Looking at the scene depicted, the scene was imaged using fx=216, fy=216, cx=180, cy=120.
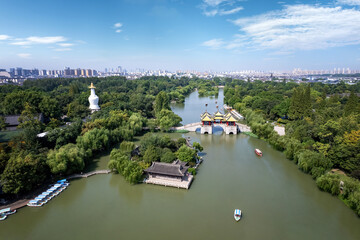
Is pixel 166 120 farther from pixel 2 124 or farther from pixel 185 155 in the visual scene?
pixel 2 124

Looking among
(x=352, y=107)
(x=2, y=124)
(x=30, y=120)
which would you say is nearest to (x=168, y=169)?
(x=30, y=120)

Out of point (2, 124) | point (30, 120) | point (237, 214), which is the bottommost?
point (237, 214)

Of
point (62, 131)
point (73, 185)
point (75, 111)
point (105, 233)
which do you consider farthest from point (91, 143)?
point (75, 111)

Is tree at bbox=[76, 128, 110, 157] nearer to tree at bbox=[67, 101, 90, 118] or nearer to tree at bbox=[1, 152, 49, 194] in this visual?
tree at bbox=[1, 152, 49, 194]

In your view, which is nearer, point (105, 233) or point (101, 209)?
point (105, 233)

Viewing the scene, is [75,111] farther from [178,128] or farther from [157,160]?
[157,160]

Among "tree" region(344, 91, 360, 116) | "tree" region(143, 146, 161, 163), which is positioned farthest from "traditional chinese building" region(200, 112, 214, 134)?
"tree" region(344, 91, 360, 116)

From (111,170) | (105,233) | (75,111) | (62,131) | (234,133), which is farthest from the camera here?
(75,111)
